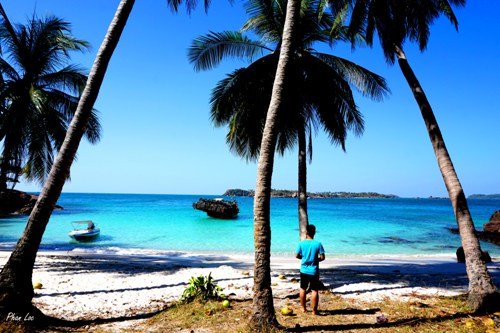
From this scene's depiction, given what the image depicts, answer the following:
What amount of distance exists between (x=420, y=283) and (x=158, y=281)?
285 inches

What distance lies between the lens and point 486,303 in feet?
19.6

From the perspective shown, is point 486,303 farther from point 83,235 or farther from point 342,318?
point 83,235

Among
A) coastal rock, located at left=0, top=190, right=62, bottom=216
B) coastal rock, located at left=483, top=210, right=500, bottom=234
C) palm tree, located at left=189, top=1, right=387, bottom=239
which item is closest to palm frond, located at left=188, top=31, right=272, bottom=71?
palm tree, located at left=189, top=1, right=387, bottom=239

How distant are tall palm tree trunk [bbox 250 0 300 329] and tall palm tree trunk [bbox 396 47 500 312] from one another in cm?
398

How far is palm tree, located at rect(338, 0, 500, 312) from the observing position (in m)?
6.20

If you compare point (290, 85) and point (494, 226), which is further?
point (494, 226)

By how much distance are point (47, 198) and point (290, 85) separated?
23.8ft

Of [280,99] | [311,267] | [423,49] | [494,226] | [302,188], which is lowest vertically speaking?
[494,226]

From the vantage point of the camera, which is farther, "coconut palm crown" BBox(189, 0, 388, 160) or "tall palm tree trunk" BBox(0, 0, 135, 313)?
"coconut palm crown" BBox(189, 0, 388, 160)

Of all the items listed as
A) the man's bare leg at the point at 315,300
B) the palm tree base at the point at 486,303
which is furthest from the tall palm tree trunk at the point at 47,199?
the palm tree base at the point at 486,303

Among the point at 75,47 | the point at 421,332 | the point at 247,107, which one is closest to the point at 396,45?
the point at 247,107

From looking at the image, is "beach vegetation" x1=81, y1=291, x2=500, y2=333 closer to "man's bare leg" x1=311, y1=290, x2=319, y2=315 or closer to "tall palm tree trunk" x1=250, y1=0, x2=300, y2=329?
"man's bare leg" x1=311, y1=290, x2=319, y2=315

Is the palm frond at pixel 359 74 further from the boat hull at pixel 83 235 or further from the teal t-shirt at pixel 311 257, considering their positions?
the boat hull at pixel 83 235

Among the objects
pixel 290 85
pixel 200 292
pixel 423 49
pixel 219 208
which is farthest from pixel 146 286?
pixel 219 208
